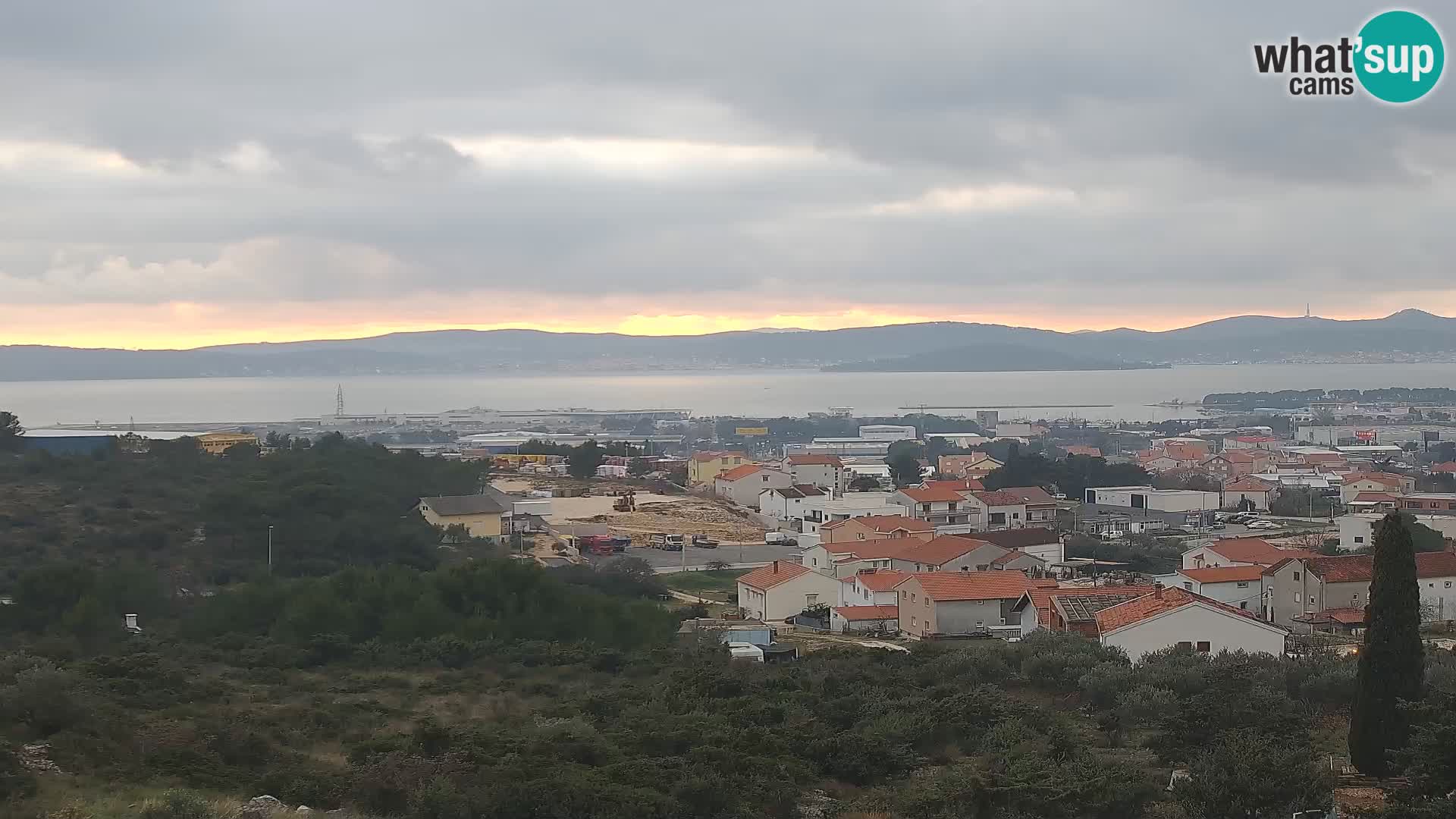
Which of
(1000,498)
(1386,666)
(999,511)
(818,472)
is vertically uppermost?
(1386,666)

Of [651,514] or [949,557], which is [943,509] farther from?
[949,557]

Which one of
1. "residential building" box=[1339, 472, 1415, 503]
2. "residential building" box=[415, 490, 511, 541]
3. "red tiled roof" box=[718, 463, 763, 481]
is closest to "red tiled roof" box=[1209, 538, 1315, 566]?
"residential building" box=[415, 490, 511, 541]

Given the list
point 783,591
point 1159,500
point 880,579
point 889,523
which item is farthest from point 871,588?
point 1159,500

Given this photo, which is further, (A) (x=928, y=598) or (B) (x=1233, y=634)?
(A) (x=928, y=598)

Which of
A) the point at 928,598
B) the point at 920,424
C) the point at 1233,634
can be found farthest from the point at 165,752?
the point at 920,424

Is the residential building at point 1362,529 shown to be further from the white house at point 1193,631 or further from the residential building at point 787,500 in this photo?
the white house at point 1193,631

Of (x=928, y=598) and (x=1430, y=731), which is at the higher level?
(x=1430, y=731)

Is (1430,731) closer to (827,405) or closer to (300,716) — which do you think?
(300,716)
